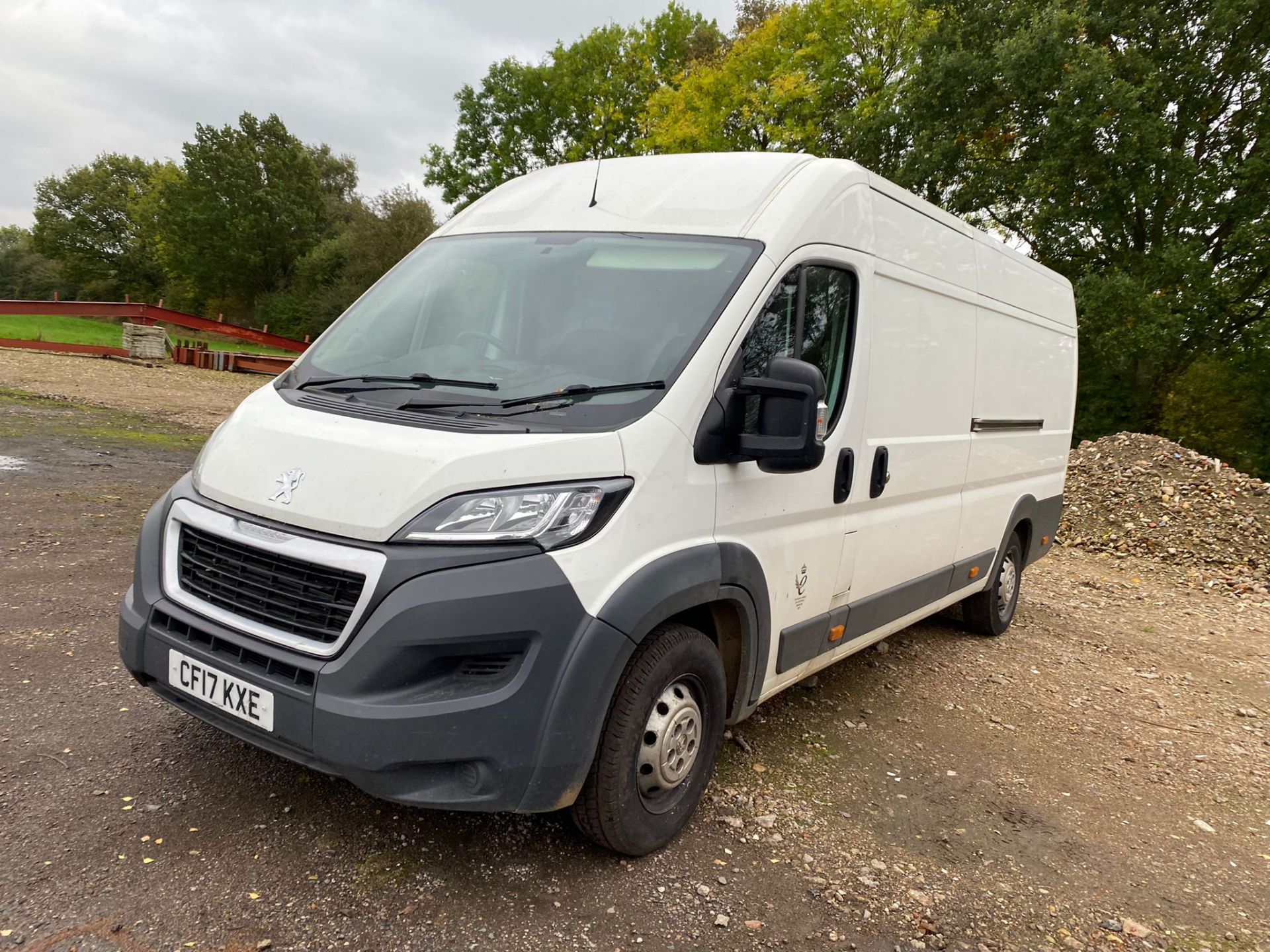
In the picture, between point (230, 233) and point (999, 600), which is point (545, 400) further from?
point (230, 233)

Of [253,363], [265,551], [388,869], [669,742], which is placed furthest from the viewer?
[253,363]

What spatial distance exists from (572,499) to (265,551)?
934mm

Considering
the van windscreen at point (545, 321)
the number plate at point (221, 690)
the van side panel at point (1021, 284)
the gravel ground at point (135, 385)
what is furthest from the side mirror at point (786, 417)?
the gravel ground at point (135, 385)

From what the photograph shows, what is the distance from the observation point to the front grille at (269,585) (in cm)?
250

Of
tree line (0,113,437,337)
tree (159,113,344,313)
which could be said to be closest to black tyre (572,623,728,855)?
tree line (0,113,437,337)

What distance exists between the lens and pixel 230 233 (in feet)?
157

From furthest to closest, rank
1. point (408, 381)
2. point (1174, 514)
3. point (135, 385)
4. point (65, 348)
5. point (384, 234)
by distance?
1. point (384, 234)
2. point (65, 348)
3. point (135, 385)
4. point (1174, 514)
5. point (408, 381)

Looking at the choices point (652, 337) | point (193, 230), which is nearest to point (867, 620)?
point (652, 337)

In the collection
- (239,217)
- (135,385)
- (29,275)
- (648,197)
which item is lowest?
(135,385)

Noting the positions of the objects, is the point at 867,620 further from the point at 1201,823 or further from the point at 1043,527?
the point at 1043,527

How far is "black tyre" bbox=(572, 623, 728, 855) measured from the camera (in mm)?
2740

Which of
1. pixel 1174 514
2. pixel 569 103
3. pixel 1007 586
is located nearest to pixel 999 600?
pixel 1007 586

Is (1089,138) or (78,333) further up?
(1089,138)

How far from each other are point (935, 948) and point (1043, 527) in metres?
4.48
